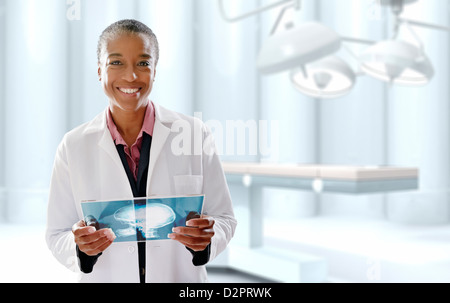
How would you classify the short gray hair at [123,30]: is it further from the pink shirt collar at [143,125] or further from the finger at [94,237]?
the finger at [94,237]

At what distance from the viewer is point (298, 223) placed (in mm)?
3893

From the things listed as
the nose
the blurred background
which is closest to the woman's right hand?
the nose

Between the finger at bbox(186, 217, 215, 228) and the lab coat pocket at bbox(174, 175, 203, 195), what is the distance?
7 centimetres

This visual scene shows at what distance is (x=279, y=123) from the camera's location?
3908 millimetres

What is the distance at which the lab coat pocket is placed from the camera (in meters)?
0.72

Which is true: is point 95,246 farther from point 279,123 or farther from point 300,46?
point 279,123

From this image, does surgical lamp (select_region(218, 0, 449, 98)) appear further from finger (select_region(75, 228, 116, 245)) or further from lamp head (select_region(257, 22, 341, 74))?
finger (select_region(75, 228, 116, 245))

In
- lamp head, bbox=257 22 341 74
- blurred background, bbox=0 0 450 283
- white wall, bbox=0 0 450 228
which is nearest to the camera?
lamp head, bbox=257 22 341 74

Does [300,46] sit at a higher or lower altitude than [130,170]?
higher

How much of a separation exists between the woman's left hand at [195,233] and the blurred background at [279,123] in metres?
0.51

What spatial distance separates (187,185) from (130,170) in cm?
9

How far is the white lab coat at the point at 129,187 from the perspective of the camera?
27.5 inches

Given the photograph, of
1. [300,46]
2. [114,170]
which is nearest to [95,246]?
[114,170]
